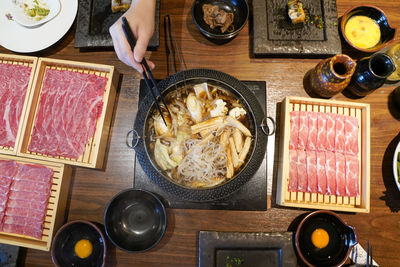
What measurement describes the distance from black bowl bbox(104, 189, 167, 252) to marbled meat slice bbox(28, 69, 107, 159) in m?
0.55

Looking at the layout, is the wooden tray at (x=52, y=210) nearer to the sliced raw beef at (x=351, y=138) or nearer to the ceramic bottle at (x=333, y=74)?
the ceramic bottle at (x=333, y=74)

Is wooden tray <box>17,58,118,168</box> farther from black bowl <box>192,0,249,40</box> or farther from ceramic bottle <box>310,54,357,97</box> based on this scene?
ceramic bottle <box>310,54,357,97</box>

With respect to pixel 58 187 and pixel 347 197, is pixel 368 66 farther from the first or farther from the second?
pixel 58 187

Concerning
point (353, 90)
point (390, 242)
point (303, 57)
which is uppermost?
point (303, 57)

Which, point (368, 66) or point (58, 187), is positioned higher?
point (368, 66)

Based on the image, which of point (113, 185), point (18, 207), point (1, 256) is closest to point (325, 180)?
point (113, 185)

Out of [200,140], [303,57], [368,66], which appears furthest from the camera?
[303,57]

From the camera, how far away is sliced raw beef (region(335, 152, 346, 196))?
6.97 feet

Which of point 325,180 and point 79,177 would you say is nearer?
point 325,180

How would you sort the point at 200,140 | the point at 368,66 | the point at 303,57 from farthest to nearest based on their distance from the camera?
1. the point at 303,57
2. the point at 200,140
3. the point at 368,66

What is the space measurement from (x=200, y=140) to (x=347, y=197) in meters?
1.32

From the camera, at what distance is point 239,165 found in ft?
6.95

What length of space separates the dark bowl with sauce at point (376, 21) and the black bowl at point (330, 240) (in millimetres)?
1519

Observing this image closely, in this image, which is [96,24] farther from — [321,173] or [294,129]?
[321,173]
